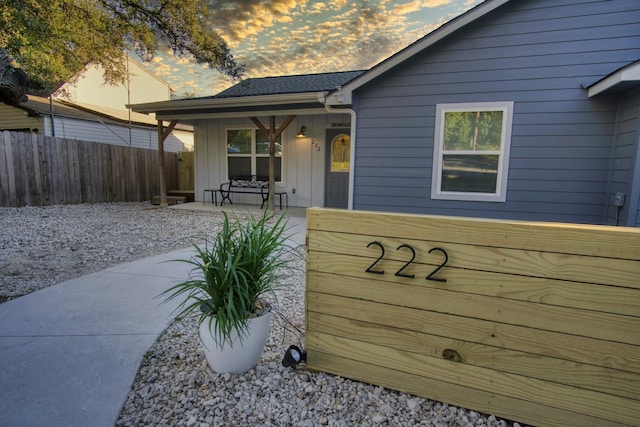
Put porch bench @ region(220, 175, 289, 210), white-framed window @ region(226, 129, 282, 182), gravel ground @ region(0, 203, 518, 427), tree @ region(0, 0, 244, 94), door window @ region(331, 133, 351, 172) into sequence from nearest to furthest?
gravel ground @ region(0, 203, 518, 427)
tree @ region(0, 0, 244, 94)
door window @ region(331, 133, 351, 172)
porch bench @ region(220, 175, 289, 210)
white-framed window @ region(226, 129, 282, 182)

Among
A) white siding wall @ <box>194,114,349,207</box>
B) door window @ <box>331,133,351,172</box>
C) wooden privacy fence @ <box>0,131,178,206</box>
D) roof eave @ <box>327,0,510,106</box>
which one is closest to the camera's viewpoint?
roof eave @ <box>327,0,510,106</box>

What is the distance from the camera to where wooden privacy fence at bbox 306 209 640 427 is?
4.22 ft

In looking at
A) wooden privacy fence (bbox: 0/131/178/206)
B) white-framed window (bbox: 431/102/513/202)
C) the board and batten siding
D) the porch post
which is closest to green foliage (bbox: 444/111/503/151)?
white-framed window (bbox: 431/102/513/202)

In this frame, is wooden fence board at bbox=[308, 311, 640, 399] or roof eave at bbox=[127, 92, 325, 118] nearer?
wooden fence board at bbox=[308, 311, 640, 399]

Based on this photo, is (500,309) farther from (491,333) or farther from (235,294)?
(235,294)

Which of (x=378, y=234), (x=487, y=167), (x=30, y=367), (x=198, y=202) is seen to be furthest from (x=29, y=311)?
(x=198, y=202)

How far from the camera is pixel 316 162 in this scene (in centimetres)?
809

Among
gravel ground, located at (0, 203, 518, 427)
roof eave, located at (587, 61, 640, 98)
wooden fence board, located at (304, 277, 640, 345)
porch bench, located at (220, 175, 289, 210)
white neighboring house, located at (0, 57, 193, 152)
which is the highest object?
white neighboring house, located at (0, 57, 193, 152)

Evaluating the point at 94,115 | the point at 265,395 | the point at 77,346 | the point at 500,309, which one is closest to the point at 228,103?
the point at 77,346

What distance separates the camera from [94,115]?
520 inches

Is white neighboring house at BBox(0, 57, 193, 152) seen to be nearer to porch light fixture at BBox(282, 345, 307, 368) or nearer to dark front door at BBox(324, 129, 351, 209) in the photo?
dark front door at BBox(324, 129, 351, 209)

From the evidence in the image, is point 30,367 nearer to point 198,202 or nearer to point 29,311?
point 29,311

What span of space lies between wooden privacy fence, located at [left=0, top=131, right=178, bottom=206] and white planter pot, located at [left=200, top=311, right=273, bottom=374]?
8.30 meters

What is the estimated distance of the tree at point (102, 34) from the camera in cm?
625
